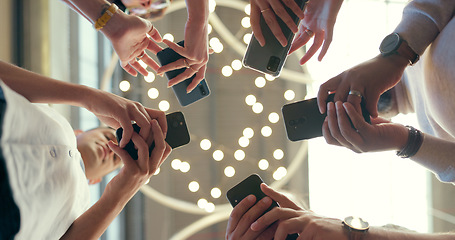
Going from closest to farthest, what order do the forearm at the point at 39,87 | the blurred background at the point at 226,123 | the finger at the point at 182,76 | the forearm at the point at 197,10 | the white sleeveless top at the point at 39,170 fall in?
the white sleeveless top at the point at 39,170, the forearm at the point at 39,87, the forearm at the point at 197,10, the finger at the point at 182,76, the blurred background at the point at 226,123

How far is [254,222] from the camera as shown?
71cm

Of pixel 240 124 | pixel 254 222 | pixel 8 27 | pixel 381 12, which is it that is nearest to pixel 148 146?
pixel 254 222

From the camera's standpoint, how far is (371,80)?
0.67 m

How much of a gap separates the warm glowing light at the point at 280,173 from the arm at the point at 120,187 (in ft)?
2.82

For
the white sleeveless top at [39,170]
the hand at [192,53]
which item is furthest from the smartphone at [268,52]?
the white sleeveless top at [39,170]

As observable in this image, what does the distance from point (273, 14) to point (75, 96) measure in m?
0.47

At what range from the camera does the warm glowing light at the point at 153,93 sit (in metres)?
1.31

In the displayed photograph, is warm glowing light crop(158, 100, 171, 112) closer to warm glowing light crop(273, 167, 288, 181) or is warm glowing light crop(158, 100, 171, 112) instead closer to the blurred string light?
the blurred string light

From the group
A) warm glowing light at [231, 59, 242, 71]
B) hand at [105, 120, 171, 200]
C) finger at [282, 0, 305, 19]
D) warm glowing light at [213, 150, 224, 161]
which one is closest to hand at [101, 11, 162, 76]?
hand at [105, 120, 171, 200]

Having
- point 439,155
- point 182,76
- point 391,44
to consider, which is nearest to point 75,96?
point 182,76

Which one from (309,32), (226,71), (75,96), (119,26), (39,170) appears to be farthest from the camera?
(226,71)

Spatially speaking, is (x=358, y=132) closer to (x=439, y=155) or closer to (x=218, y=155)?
(x=439, y=155)

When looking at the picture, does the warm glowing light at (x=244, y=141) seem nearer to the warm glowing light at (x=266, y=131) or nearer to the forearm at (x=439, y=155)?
the warm glowing light at (x=266, y=131)

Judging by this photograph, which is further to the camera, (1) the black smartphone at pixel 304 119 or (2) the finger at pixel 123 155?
(1) the black smartphone at pixel 304 119
